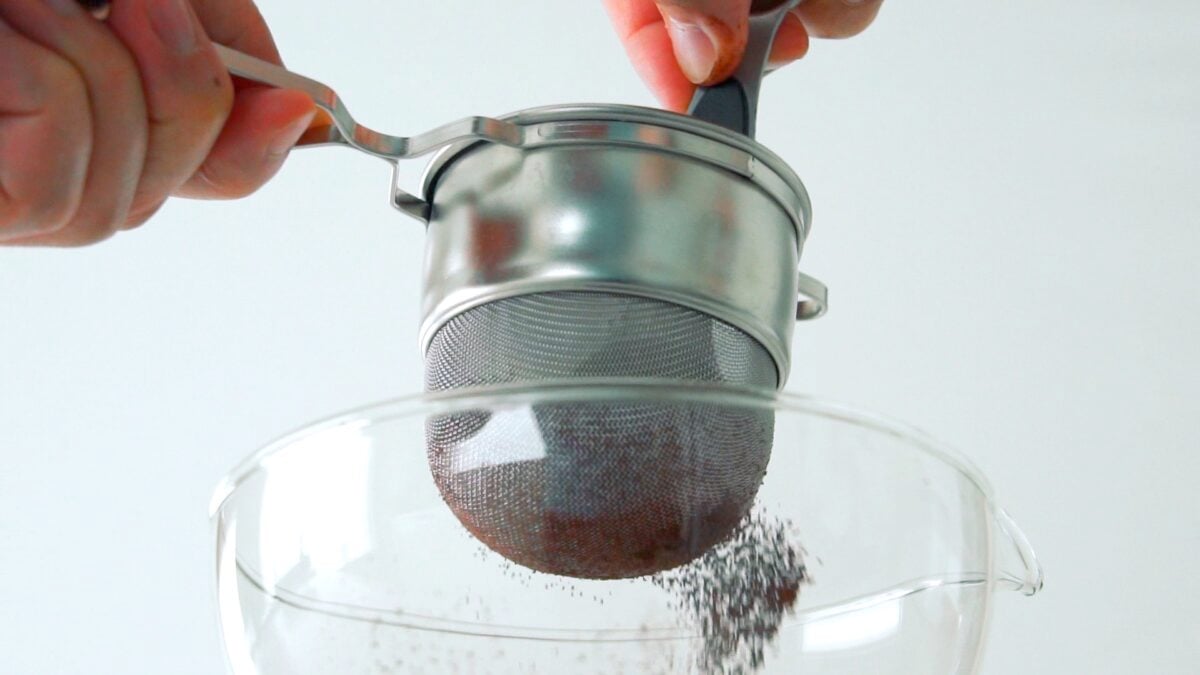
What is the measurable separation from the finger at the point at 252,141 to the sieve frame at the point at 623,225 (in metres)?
0.06

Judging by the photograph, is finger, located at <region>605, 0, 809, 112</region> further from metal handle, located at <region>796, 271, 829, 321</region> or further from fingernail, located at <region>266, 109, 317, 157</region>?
fingernail, located at <region>266, 109, 317, 157</region>

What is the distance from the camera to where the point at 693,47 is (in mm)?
685

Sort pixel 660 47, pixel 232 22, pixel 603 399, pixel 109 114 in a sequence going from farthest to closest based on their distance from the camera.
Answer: pixel 660 47 → pixel 232 22 → pixel 109 114 → pixel 603 399

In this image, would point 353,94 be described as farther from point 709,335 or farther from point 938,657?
point 938,657

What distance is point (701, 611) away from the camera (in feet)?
1.56

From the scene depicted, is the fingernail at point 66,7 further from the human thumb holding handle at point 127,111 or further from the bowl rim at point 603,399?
the bowl rim at point 603,399

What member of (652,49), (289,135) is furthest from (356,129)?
(652,49)

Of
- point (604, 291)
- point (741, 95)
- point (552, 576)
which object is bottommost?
point (552, 576)

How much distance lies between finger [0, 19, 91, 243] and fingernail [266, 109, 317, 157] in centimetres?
8

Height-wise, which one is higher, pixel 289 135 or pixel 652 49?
pixel 652 49

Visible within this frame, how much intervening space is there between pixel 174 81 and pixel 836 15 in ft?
1.44

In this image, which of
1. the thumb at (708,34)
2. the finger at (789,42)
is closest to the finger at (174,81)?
the thumb at (708,34)

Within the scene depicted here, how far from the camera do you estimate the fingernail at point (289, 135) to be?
594 millimetres

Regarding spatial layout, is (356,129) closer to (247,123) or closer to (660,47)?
(247,123)
